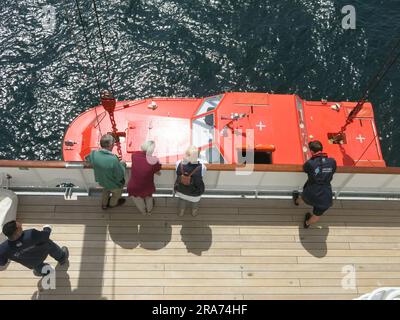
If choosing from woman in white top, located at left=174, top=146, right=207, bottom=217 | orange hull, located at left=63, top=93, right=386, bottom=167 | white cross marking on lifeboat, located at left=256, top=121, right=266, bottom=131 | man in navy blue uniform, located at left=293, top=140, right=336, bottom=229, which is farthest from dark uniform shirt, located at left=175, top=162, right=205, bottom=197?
white cross marking on lifeboat, located at left=256, top=121, right=266, bottom=131

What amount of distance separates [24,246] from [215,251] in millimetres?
3253

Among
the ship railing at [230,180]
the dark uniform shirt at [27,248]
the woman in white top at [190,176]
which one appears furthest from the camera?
the ship railing at [230,180]

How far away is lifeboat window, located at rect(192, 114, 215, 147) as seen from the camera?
1117 cm

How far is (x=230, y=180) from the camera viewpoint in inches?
311

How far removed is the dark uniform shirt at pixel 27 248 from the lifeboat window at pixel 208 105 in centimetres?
675

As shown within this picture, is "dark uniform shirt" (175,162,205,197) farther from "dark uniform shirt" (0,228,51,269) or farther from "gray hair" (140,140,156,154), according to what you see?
"dark uniform shirt" (0,228,51,269)

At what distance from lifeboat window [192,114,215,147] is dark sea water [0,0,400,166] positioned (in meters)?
4.70

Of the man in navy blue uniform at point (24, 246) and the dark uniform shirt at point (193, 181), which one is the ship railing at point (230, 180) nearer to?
the dark uniform shirt at point (193, 181)

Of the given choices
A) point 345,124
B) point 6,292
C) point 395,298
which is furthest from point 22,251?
point 345,124

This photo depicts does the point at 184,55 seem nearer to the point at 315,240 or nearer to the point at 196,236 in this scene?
the point at 196,236

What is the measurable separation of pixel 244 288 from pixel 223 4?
14865 millimetres

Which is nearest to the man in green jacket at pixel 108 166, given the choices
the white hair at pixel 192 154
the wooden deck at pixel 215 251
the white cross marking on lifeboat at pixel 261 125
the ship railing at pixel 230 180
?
the ship railing at pixel 230 180

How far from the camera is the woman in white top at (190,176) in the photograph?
266 inches

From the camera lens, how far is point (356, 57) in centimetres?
1725
